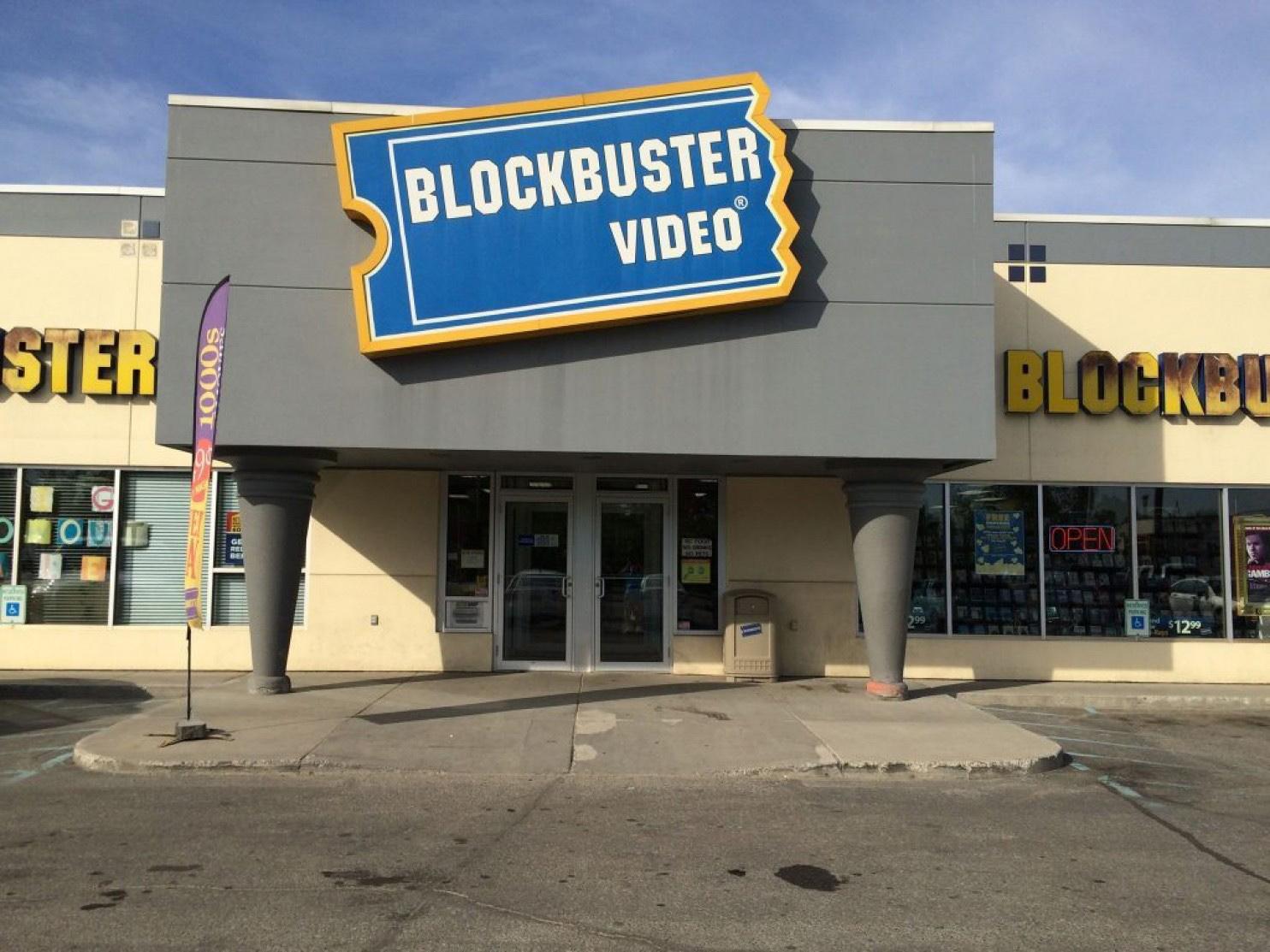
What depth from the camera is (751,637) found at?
43.5 feet

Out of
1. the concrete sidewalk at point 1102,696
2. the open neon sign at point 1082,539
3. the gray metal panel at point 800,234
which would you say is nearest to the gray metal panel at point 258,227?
the gray metal panel at point 800,234

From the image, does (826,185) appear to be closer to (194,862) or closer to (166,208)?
(166,208)

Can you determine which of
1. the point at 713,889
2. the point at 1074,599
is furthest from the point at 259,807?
the point at 1074,599

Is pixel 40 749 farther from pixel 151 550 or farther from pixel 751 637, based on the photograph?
pixel 751 637

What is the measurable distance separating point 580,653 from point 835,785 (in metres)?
6.00

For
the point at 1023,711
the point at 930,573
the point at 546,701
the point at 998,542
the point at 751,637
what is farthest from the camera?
the point at 998,542

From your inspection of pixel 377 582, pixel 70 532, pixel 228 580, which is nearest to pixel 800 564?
pixel 377 582

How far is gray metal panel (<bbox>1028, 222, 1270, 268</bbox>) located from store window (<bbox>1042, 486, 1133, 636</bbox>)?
338cm

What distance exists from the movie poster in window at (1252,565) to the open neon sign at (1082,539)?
1884mm

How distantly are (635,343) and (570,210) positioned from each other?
1.60m

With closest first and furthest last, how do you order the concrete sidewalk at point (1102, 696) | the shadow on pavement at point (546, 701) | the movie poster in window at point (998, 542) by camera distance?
1. the shadow on pavement at point (546, 701)
2. the concrete sidewalk at point (1102, 696)
3. the movie poster in window at point (998, 542)

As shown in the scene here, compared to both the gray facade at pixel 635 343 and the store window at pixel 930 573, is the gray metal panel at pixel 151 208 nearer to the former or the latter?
the gray facade at pixel 635 343

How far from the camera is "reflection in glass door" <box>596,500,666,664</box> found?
1399cm

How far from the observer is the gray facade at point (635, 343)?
11.0 m
